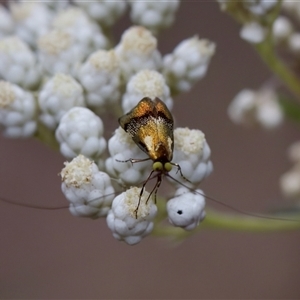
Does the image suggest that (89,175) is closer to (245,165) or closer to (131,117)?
(131,117)

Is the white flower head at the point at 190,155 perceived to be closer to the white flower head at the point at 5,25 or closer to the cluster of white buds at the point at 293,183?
the cluster of white buds at the point at 293,183

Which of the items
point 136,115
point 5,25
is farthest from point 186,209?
point 5,25

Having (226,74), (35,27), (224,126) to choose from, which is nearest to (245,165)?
(224,126)

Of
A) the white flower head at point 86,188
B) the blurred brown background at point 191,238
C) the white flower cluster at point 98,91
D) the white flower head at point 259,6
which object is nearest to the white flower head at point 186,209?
the white flower cluster at point 98,91

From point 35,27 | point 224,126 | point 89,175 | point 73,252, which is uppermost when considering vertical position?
point 224,126

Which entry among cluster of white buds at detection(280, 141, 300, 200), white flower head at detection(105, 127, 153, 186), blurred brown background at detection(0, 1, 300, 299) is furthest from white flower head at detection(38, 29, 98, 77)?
blurred brown background at detection(0, 1, 300, 299)

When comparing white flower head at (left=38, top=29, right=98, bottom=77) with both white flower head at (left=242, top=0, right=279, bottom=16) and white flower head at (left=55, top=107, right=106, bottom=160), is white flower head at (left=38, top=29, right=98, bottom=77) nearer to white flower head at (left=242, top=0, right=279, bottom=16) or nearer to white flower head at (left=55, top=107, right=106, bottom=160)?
white flower head at (left=55, top=107, right=106, bottom=160)
